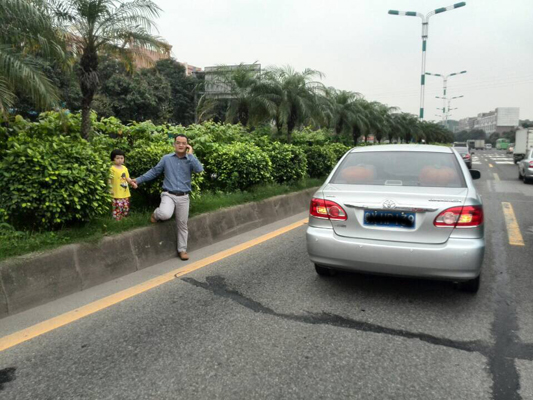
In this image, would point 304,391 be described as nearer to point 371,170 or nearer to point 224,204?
point 371,170

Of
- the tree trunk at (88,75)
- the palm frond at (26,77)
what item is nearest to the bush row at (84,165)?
the palm frond at (26,77)

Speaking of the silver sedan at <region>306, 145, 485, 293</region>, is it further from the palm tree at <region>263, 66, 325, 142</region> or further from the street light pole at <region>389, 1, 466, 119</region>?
the street light pole at <region>389, 1, 466, 119</region>

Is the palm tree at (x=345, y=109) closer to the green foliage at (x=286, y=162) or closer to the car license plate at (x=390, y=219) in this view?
the green foliage at (x=286, y=162)

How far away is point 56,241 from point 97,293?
643 mm

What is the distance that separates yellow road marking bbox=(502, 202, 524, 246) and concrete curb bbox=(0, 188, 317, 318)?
432cm

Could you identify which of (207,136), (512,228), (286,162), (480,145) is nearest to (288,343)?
(512,228)

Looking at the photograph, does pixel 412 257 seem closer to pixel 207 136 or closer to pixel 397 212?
pixel 397 212

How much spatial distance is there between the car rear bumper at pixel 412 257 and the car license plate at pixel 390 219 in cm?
16

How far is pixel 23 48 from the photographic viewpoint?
19.8 feet

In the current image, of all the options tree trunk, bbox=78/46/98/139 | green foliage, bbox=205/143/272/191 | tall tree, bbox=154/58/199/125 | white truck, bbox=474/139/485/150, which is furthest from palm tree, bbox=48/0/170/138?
white truck, bbox=474/139/485/150

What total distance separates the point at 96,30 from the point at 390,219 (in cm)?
789

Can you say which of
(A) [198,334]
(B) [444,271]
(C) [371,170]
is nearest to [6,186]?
(A) [198,334]

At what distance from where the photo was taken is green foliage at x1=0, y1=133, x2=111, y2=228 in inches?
164

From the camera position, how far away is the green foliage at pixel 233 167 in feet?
26.4
